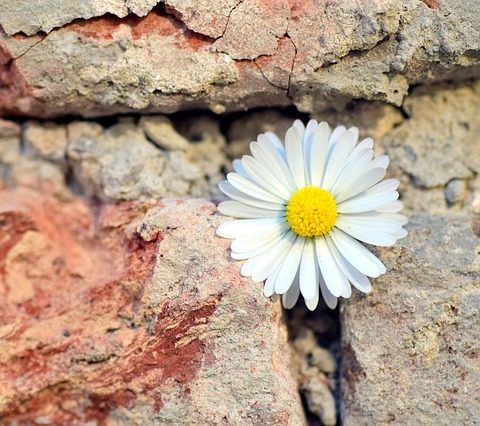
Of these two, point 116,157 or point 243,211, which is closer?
point 243,211

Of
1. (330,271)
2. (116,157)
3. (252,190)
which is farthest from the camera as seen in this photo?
(116,157)

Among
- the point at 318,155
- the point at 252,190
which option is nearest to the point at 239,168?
the point at 252,190

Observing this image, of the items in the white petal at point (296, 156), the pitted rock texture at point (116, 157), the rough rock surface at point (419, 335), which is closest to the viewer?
the rough rock surface at point (419, 335)

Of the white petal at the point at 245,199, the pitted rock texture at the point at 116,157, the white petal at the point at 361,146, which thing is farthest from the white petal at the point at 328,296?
the pitted rock texture at the point at 116,157

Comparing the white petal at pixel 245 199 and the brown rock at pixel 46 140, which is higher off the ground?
the brown rock at pixel 46 140

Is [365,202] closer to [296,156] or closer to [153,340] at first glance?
[296,156]

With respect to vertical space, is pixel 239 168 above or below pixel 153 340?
above

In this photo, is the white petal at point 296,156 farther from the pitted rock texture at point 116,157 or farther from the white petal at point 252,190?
the pitted rock texture at point 116,157
